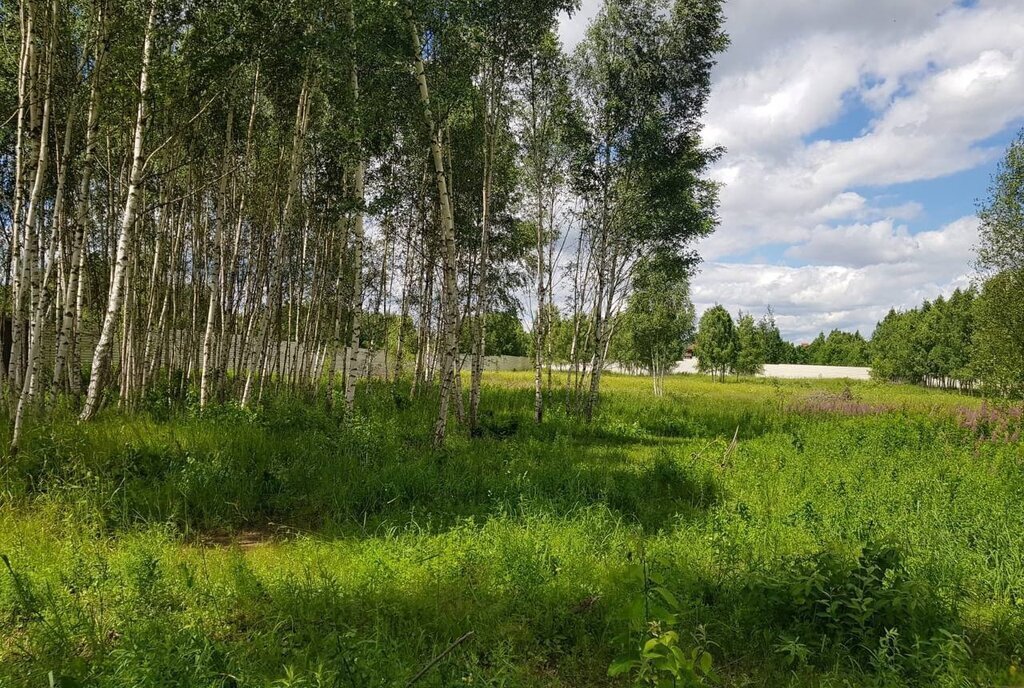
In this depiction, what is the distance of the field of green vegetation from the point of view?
3271 millimetres

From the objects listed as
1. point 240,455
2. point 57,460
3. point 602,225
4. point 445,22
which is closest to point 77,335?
point 57,460

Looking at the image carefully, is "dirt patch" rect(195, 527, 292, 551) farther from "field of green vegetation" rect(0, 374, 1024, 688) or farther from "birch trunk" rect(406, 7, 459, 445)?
"birch trunk" rect(406, 7, 459, 445)

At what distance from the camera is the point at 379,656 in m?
3.28

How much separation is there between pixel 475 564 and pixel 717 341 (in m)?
52.1

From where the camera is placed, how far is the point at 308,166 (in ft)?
49.5

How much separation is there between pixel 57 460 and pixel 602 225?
45.7 ft

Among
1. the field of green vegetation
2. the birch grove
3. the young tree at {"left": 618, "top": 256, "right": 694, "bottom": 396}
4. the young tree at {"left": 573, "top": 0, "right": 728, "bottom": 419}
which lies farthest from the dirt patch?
the young tree at {"left": 618, "top": 256, "right": 694, "bottom": 396}

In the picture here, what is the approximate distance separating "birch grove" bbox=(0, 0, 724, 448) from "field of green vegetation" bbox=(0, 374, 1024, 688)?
2003 millimetres

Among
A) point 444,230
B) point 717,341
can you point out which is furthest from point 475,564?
point 717,341

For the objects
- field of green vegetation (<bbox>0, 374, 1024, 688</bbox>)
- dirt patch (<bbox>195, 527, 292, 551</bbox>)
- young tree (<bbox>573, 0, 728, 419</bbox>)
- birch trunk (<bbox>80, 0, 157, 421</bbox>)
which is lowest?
dirt patch (<bbox>195, 527, 292, 551</bbox>)

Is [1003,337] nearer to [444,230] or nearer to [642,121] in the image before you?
[642,121]

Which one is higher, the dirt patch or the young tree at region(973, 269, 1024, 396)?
the young tree at region(973, 269, 1024, 396)

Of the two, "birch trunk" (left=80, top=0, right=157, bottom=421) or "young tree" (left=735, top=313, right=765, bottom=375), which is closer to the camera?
"birch trunk" (left=80, top=0, right=157, bottom=421)

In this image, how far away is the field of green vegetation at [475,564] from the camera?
327 centimetres
